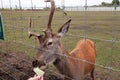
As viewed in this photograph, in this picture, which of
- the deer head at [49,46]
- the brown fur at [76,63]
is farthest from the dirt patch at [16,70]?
the deer head at [49,46]

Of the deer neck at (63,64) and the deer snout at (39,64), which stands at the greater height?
the deer snout at (39,64)

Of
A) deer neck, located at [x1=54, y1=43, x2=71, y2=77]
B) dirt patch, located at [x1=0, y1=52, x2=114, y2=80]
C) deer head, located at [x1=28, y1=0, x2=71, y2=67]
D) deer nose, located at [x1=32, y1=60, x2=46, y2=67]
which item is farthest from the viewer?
dirt patch, located at [x1=0, y1=52, x2=114, y2=80]

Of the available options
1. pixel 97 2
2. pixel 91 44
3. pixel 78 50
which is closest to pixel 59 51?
pixel 78 50

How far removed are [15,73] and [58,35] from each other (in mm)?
2413

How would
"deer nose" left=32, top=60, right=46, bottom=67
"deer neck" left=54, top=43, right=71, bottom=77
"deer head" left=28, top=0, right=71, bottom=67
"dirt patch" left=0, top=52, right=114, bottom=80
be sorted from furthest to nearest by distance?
"dirt patch" left=0, top=52, right=114, bottom=80, "deer neck" left=54, top=43, right=71, bottom=77, "deer head" left=28, top=0, right=71, bottom=67, "deer nose" left=32, top=60, right=46, bottom=67

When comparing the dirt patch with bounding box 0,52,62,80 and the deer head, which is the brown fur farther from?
the dirt patch with bounding box 0,52,62,80

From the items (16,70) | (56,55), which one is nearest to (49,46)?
(56,55)

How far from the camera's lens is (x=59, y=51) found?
4258mm

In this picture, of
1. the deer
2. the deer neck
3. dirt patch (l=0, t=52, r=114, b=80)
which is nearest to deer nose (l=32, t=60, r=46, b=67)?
the deer

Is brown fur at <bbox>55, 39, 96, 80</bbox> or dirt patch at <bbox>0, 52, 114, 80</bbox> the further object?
dirt patch at <bbox>0, 52, 114, 80</bbox>

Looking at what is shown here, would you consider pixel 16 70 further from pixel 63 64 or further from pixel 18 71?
pixel 63 64

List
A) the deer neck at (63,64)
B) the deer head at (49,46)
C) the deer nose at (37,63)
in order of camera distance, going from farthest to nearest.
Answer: the deer neck at (63,64)
the deer head at (49,46)
the deer nose at (37,63)

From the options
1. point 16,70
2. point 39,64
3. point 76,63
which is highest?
point 39,64

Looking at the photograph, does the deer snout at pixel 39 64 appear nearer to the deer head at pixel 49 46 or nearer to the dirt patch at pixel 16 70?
the deer head at pixel 49 46
